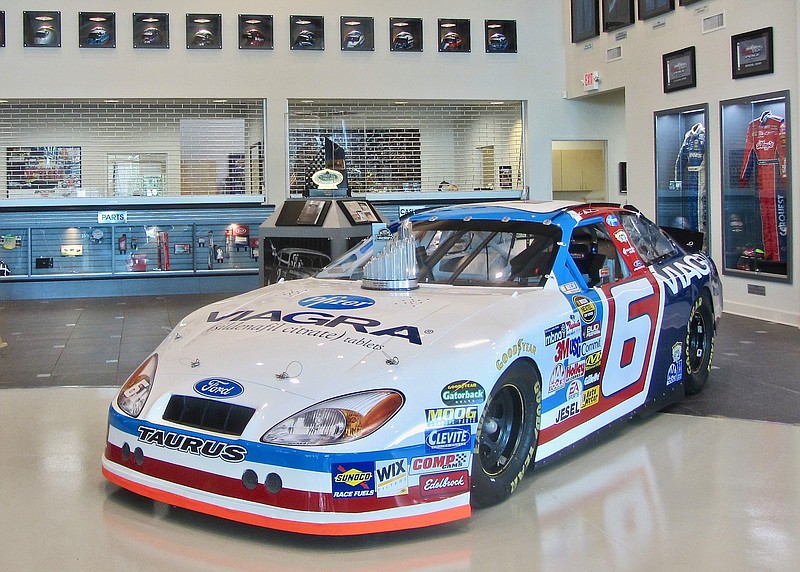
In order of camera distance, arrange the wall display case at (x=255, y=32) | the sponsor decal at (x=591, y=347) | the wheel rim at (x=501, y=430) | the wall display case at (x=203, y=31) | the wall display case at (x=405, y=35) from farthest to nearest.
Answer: the wall display case at (x=405, y=35)
the wall display case at (x=255, y=32)
the wall display case at (x=203, y=31)
the sponsor decal at (x=591, y=347)
the wheel rim at (x=501, y=430)

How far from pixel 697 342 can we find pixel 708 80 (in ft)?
18.5

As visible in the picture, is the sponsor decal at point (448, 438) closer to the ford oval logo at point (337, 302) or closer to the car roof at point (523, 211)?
the ford oval logo at point (337, 302)

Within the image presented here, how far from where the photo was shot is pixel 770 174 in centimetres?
907

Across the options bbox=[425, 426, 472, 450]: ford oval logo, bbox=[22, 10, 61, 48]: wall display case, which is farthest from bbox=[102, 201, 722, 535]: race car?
bbox=[22, 10, 61, 48]: wall display case

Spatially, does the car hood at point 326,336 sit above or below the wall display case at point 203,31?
below

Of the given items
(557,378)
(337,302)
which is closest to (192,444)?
(337,302)

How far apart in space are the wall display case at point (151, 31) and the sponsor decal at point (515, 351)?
35.0 feet

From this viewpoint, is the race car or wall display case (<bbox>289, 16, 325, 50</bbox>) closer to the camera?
the race car

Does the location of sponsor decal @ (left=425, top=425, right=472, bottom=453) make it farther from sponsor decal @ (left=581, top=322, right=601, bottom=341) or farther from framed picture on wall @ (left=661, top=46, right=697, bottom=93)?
framed picture on wall @ (left=661, top=46, right=697, bottom=93)

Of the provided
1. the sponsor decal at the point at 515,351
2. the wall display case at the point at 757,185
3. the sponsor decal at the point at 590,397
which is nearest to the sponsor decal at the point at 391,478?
the sponsor decal at the point at 515,351

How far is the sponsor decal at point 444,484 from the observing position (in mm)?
3076

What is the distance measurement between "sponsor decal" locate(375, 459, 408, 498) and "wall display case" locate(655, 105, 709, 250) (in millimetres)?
7933

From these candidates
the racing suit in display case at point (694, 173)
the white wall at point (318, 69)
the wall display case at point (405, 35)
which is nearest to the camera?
the racing suit in display case at point (694, 173)

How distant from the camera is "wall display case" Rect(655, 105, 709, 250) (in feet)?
33.7
